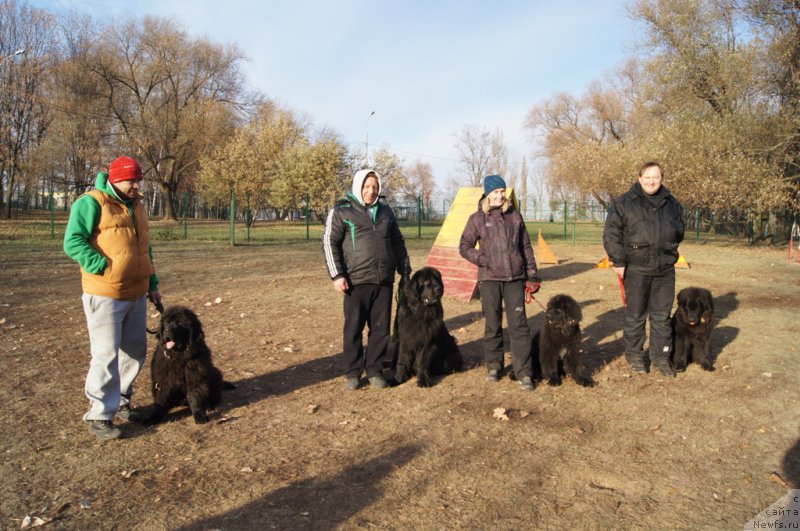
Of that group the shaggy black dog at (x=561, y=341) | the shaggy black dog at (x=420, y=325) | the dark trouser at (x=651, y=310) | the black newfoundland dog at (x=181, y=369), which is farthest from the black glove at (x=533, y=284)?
the black newfoundland dog at (x=181, y=369)

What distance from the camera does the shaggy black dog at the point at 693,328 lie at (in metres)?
5.95

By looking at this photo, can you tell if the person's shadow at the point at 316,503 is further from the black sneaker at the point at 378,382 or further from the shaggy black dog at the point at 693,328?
the shaggy black dog at the point at 693,328

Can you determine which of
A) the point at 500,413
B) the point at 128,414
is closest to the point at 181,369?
the point at 128,414

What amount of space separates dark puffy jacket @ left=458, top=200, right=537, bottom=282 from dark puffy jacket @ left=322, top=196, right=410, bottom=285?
3.23 ft

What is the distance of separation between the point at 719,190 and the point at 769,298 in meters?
10.8

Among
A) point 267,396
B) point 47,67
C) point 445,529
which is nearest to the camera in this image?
point 445,529

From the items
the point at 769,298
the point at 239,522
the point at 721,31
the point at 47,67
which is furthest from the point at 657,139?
the point at 47,67

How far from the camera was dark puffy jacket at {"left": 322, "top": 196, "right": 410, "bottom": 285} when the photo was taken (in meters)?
5.27

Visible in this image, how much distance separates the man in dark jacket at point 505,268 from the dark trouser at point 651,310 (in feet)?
4.01

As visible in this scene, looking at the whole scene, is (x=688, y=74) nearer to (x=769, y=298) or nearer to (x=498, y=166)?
(x=769, y=298)

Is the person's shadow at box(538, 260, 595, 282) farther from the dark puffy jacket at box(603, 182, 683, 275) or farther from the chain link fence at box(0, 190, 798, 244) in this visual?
the dark puffy jacket at box(603, 182, 683, 275)

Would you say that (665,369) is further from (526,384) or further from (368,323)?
(368,323)

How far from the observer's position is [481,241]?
5.61 metres

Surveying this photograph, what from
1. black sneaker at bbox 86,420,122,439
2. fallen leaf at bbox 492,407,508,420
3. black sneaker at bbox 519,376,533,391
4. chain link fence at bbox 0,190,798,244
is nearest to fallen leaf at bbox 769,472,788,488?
fallen leaf at bbox 492,407,508,420
